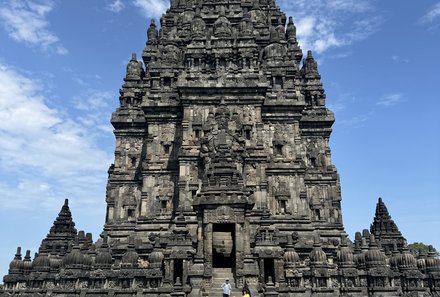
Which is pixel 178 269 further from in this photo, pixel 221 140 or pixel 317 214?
pixel 317 214

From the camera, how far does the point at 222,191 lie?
24.8 m

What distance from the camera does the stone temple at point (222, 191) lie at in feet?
79.4

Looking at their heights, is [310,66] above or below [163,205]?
above

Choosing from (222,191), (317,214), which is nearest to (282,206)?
(317,214)

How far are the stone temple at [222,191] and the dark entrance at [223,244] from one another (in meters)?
0.08

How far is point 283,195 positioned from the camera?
3519 cm

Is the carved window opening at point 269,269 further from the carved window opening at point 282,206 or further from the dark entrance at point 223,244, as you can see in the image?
the carved window opening at point 282,206

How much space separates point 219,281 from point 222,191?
4926 millimetres

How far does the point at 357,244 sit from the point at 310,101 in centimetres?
1773

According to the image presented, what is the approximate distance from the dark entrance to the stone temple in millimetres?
78

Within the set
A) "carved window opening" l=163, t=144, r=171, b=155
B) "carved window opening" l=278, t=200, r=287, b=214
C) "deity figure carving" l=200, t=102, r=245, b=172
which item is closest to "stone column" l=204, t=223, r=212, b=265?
"deity figure carving" l=200, t=102, r=245, b=172

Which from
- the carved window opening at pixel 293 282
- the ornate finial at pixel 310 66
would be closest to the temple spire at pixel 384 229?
the ornate finial at pixel 310 66

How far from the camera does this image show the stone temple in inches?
952

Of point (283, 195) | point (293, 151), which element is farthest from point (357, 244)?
point (293, 151)
